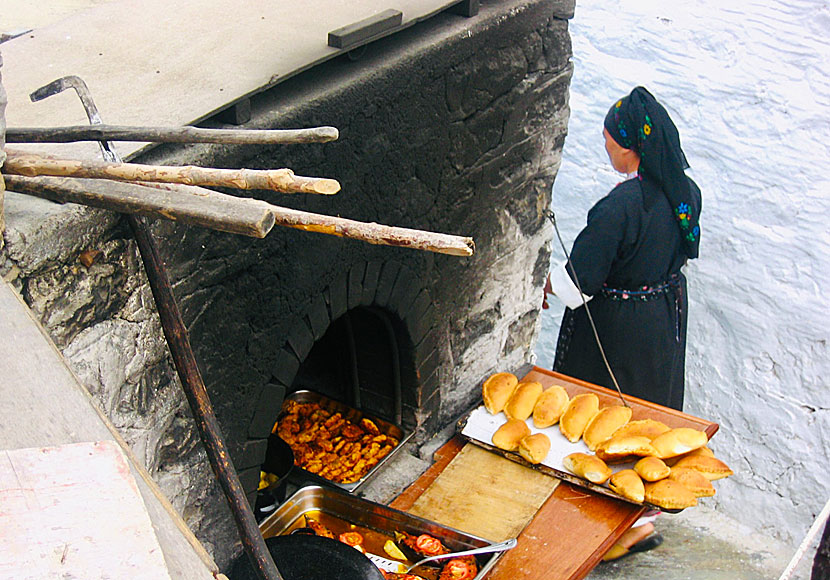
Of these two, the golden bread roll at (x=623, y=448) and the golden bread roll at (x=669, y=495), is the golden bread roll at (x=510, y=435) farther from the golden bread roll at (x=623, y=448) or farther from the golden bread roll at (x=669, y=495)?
the golden bread roll at (x=669, y=495)

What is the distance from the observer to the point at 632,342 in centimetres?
380

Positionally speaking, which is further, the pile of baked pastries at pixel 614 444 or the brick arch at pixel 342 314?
the pile of baked pastries at pixel 614 444

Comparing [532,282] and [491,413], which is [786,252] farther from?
[491,413]

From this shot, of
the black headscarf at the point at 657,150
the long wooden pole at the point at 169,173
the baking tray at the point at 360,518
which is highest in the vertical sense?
the long wooden pole at the point at 169,173

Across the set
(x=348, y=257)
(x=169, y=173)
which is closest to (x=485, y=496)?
(x=348, y=257)

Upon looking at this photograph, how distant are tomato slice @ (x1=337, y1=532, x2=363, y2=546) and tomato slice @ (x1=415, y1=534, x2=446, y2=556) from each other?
0.62 feet

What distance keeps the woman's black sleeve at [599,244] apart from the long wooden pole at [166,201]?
99.4 inches

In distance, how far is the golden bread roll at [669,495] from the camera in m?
2.73

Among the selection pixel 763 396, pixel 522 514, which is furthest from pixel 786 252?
pixel 522 514

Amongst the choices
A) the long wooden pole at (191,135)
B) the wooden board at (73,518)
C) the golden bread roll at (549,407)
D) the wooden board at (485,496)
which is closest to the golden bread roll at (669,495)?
the wooden board at (485,496)

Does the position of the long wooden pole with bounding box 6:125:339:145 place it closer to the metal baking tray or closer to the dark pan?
the dark pan

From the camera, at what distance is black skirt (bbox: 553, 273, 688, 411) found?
3754 mm

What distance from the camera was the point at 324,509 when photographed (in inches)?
106

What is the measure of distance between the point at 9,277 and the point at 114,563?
3.09 feet
